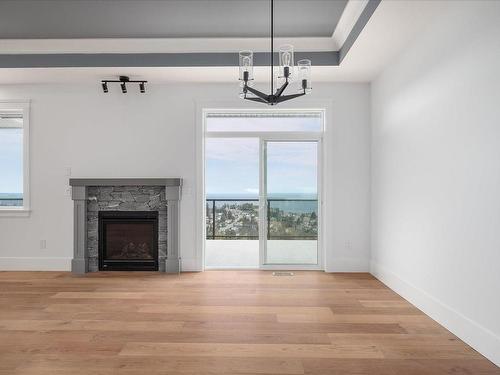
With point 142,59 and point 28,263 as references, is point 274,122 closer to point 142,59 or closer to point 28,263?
point 142,59

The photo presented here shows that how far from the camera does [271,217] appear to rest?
5168mm

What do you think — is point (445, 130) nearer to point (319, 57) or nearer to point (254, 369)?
point (319, 57)

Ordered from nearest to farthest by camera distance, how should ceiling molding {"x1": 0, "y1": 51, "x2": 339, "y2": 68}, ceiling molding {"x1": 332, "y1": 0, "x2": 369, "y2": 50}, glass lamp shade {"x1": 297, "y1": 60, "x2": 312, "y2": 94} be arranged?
glass lamp shade {"x1": 297, "y1": 60, "x2": 312, "y2": 94}, ceiling molding {"x1": 332, "y1": 0, "x2": 369, "y2": 50}, ceiling molding {"x1": 0, "y1": 51, "x2": 339, "y2": 68}

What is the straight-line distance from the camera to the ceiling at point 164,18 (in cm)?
353

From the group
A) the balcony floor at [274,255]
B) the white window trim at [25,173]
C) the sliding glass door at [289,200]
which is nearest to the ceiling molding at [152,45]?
the white window trim at [25,173]

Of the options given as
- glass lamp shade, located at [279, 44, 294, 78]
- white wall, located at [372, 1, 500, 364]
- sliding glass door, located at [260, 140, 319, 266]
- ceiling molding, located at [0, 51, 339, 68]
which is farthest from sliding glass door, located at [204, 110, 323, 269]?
glass lamp shade, located at [279, 44, 294, 78]

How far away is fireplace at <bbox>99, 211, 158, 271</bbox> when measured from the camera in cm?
507

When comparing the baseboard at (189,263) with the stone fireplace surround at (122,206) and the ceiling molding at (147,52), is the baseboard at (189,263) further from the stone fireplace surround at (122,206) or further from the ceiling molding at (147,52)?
the ceiling molding at (147,52)

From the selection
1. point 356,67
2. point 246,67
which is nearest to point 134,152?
point 246,67

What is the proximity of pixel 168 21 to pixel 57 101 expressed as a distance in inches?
88.8

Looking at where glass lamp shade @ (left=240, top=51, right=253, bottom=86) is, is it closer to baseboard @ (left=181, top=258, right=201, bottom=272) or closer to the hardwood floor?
the hardwood floor

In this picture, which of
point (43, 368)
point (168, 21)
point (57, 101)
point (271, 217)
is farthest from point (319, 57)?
point (43, 368)

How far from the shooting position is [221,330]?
2906 mm

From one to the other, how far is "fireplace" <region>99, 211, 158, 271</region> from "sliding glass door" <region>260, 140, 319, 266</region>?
5.15 ft
